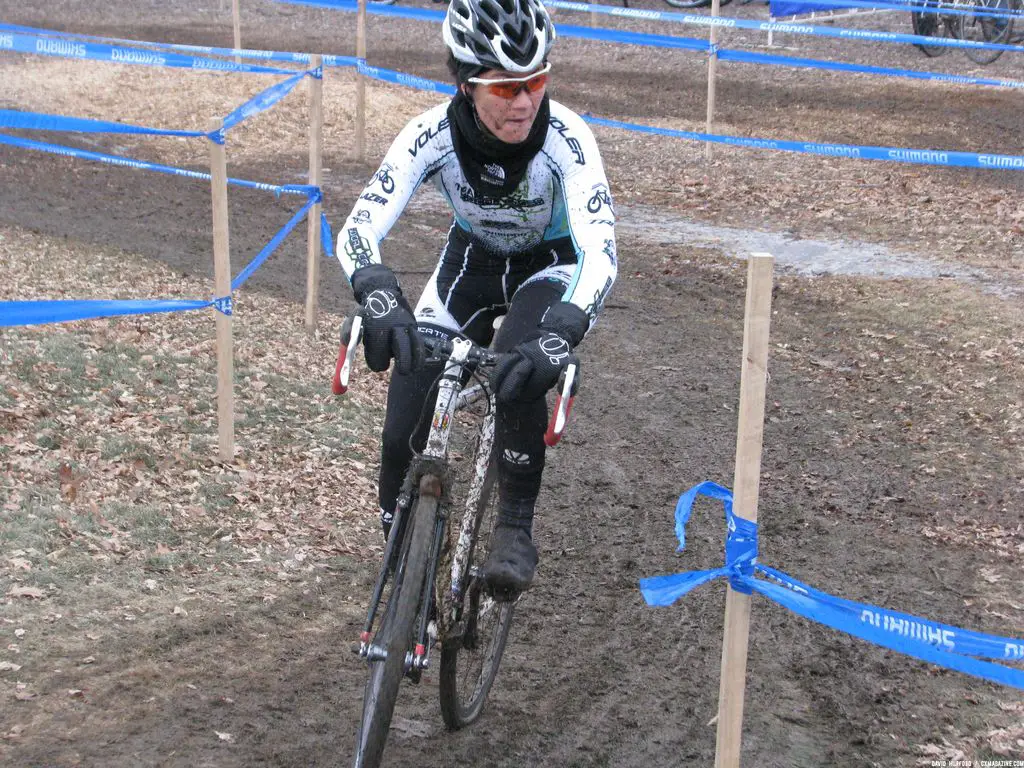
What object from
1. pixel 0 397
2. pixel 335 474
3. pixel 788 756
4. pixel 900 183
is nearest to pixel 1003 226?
pixel 900 183

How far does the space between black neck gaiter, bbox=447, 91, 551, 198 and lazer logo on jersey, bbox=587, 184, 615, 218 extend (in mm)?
258

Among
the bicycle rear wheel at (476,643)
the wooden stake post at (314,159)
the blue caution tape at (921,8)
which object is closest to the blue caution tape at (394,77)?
the wooden stake post at (314,159)

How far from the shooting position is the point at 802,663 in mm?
4496

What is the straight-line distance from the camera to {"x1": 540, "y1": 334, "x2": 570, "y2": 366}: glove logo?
3248 mm

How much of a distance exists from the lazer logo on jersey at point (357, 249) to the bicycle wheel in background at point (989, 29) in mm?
15928

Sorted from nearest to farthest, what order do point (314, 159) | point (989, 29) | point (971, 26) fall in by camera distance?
1. point (314, 159)
2. point (989, 29)
3. point (971, 26)

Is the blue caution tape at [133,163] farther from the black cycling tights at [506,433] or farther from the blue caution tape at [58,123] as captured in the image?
the black cycling tights at [506,433]

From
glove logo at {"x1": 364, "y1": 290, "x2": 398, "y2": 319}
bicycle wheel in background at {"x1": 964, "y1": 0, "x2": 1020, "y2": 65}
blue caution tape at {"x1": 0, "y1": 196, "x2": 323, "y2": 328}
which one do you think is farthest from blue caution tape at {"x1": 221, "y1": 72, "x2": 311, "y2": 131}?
bicycle wheel in background at {"x1": 964, "y1": 0, "x2": 1020, "y2": 65}

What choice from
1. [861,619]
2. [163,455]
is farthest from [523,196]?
[163,455]

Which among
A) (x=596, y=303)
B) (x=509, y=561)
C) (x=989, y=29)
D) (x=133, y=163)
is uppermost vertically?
(x=989, y=29)

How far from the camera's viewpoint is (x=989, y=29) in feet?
57.7

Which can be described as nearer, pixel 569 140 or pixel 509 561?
pixel 509 561

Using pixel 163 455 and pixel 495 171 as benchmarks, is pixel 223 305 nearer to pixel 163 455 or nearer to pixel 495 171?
pixel 163 455

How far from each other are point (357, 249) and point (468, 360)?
647 mm
